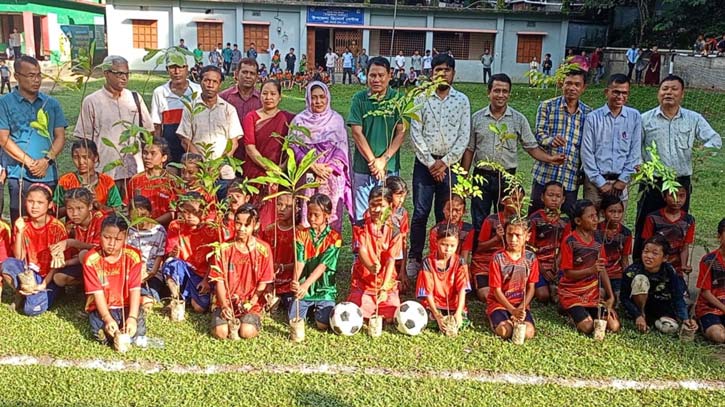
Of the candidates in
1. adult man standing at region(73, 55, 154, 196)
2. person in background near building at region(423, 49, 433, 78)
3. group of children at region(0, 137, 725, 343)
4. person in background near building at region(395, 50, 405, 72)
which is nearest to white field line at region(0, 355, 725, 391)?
group of children at region(0, 137, 725, 343)

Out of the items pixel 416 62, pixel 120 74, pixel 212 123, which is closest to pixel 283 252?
pixel 212 123

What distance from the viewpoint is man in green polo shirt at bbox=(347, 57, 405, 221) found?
5125 millimetres

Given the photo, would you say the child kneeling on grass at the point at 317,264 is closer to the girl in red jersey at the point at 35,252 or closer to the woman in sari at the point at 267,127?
the woman in sari at the point at 267,127

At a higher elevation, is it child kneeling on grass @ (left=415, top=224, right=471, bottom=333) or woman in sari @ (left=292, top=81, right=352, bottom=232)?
woman in sari @ (left=292, top=81, right=352, bottom=232)

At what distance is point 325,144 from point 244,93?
125 cm

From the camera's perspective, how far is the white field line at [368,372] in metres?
3.93

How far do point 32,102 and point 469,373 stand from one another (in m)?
4.14

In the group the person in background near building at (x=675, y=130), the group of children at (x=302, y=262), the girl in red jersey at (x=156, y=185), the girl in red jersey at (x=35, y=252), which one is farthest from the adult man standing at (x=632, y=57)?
the girl in red jersey at (x=35, y=252)

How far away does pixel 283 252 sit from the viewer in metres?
4.89

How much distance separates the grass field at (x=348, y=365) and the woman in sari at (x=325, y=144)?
114cm

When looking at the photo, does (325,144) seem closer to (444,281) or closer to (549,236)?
(444,281)

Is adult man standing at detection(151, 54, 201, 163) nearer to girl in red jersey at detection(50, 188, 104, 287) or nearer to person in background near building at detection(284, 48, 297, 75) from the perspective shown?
girl in red jersey at detection(50, 188, 104, 287)

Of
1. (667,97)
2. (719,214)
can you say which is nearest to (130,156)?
(667,97)

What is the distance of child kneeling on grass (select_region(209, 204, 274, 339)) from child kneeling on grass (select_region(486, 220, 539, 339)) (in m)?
1.64
